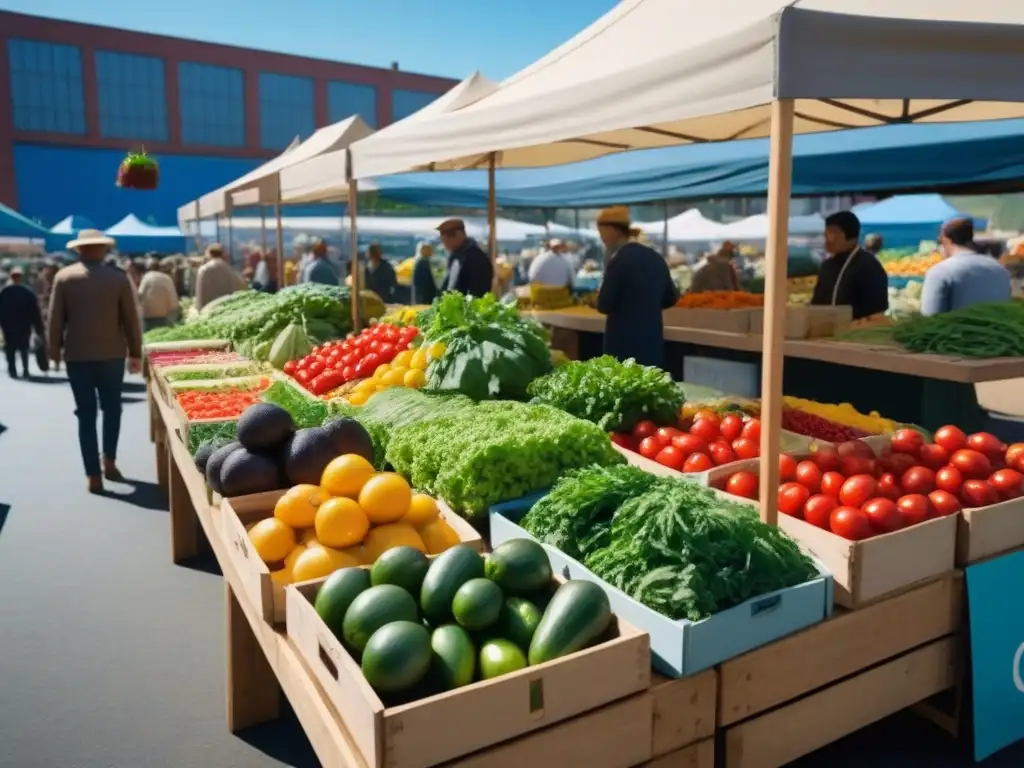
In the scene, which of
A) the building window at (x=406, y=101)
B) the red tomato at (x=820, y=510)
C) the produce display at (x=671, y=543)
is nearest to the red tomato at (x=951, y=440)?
the red tomato at (x=820, y=510)

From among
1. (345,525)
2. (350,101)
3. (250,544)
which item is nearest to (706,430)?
(345,525)

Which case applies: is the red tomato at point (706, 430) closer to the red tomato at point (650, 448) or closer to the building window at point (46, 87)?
the red tomato at point (650, 448)

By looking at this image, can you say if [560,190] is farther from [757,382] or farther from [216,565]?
[216,565]

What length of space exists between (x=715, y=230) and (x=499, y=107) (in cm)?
1459

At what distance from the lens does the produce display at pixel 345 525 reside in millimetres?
2344

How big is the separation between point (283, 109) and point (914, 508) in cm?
4226

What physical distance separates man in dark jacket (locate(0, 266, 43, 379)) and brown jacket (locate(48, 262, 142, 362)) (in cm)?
782

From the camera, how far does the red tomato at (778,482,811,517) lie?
2637 mm

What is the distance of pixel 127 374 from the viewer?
1323 cm

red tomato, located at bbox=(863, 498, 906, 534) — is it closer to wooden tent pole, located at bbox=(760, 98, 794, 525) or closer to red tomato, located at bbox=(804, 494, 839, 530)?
red tomato, located at bbox=(804, 494, 839, 530)

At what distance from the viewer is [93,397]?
6129mm

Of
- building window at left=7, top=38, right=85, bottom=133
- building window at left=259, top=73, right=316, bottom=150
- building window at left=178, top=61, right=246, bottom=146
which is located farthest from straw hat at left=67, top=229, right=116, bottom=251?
building window at left=259, top=73, right=316, bottom=150

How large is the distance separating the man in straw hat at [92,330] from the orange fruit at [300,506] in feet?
13.8

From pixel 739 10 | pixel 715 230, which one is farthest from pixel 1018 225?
pixel 739 10
